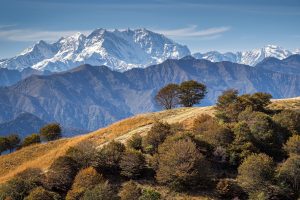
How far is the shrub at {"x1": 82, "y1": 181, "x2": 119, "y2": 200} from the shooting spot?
38.8m

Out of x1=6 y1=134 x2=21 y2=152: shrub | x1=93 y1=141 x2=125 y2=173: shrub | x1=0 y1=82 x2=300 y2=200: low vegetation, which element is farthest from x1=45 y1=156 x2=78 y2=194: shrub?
x1=6 y1=134 x2=21 y2=152: shrub

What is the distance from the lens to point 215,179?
4575cm

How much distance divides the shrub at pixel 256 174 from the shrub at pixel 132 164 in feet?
38.0

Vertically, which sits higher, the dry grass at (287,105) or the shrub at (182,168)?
the dry grass at (287,105)

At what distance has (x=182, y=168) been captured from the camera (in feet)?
140

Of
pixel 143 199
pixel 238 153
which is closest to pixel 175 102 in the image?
pixel 238 153

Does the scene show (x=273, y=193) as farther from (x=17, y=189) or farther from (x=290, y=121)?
(x=17, y=189)

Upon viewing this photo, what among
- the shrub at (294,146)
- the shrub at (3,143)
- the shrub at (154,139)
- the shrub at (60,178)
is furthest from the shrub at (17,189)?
the shrub at (3,143)

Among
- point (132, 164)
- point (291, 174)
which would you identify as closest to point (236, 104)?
point (291, 174)

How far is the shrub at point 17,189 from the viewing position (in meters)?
44.0

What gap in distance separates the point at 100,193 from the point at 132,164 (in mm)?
7882

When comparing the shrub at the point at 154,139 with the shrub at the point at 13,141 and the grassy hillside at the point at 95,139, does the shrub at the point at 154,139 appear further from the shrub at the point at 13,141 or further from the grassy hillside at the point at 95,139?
the shrub at the point at 13,141

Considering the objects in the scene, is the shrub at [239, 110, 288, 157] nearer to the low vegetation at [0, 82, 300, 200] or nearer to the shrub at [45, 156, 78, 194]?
the low vegetation at [0, 82, 300, 200]

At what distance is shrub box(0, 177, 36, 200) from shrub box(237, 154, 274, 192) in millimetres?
23448
